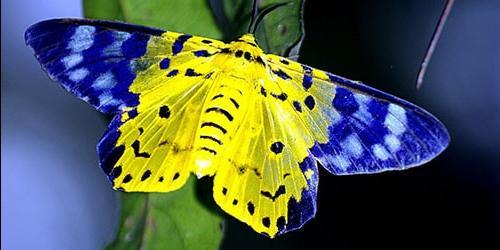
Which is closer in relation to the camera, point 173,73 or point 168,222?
point 168,222

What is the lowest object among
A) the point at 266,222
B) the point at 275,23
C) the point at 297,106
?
the point at 266,222

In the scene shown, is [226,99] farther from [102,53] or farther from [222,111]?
[102,53]

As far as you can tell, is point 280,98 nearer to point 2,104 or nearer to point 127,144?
point 127,144

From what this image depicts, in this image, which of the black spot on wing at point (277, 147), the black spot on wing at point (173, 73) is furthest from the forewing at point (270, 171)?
the black spot on wing at point (173, 73)

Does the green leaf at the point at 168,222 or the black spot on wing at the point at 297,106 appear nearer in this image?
the green leaf at the point at 168,222

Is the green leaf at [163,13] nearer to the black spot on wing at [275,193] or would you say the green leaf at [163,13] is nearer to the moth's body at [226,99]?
the moth's body at [226,99]

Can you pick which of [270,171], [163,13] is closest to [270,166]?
[270,171]

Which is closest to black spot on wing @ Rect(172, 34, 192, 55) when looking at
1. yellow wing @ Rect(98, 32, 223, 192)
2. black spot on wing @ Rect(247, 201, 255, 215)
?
yellow wing @ Rect(98, 32, 223, 192)
